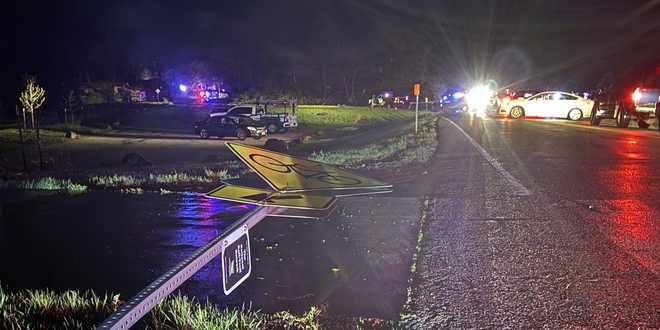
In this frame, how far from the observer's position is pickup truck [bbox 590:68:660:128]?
20.8 metres

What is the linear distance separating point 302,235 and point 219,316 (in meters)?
2.49

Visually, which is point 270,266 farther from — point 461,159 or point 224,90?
point 224,90

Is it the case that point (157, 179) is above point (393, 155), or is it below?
below

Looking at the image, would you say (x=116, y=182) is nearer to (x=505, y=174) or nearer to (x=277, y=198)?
(x=277, y=198)

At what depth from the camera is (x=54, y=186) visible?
10.4 m

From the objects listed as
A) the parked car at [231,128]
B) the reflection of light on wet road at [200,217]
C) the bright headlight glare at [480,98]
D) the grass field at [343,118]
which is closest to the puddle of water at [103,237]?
the reflection of light on wet road at [200,217]

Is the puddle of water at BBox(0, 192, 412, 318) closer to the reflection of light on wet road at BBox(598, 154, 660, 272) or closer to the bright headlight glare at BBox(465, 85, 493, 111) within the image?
the reflection of light on wet road at BBox(598, 154, 660, 272)

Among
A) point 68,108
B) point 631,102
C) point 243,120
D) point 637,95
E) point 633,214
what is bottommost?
point 633,214

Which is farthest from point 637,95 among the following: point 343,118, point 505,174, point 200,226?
point 343,118

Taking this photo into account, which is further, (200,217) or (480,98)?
(480,98)

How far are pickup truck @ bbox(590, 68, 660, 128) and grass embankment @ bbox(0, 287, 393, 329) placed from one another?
20827mm

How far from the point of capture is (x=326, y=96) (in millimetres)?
72250

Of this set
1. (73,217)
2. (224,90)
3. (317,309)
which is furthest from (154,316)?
(224,90)

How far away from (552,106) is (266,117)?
15.9 meters
